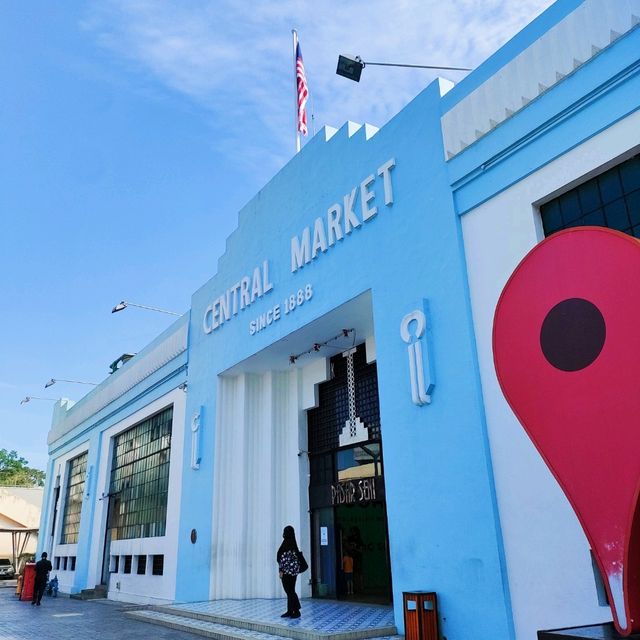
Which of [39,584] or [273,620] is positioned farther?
[39,584]

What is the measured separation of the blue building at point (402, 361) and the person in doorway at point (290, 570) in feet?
5.39

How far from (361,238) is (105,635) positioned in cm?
834

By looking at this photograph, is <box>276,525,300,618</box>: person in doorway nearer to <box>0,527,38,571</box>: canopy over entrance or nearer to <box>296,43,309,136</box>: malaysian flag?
<box>296,43,309,136</box>: malaysian flag

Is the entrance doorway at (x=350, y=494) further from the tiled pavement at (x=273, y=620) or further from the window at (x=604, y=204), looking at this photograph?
the window at (x=604, y=204)

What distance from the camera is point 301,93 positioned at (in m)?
14.2

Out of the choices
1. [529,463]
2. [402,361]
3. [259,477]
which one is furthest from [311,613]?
[529,463]

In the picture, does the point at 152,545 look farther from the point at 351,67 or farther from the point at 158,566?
the point at 351,67

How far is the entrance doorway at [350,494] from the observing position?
12.1 meters

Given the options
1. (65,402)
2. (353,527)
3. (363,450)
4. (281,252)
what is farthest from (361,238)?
(65,402)

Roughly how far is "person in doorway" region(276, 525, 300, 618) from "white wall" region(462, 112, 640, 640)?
4083mm

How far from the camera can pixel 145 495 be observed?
18906mm

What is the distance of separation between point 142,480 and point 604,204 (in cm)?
1641

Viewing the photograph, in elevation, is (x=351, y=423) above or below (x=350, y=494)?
above

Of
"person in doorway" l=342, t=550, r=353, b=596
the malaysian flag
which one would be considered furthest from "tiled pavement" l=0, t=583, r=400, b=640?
the malaysian flag
